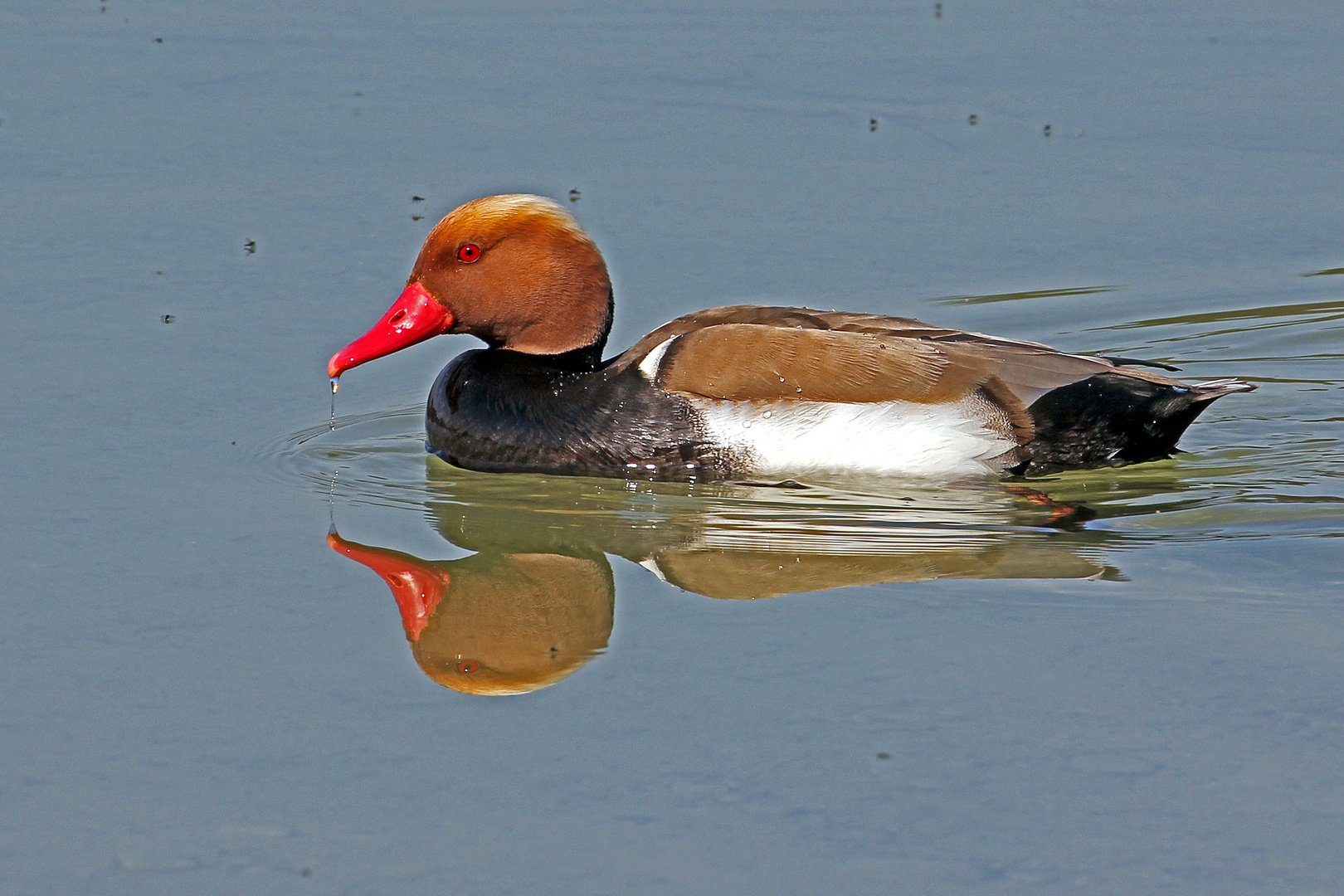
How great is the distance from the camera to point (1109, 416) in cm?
661

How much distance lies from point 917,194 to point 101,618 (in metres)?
5.31

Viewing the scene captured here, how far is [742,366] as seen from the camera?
21.5ft

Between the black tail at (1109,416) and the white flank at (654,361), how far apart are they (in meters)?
1.38

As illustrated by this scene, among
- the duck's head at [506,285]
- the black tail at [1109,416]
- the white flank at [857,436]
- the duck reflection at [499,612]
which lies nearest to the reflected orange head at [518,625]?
the duck reflection at [499,612]

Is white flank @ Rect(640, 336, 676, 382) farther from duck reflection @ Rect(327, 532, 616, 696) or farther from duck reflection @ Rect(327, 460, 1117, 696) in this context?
duck reflection @ Rect(327, 532, 616, 696)

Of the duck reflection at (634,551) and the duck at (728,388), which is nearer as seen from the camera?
the duck reflection at (634,551)

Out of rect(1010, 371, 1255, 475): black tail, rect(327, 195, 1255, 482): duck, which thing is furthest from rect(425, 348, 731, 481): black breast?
rect(1010, 371, 1255, 475): black tail

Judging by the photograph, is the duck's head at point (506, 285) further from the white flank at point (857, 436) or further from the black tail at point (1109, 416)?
the black tail at point (1109, 416)

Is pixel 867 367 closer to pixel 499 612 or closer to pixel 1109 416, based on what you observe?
pixel 1109 416

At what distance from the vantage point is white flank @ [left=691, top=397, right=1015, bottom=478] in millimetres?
6527

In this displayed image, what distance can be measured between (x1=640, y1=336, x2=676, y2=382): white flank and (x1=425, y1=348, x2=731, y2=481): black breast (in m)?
0.03

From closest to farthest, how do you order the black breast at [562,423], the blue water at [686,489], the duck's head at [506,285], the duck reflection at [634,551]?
the blue water at [686,489]
the duck reflection at [634,551]
the black breast at [562,423]
the duck's head at [506,285]

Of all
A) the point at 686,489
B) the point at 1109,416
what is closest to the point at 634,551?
the point at 686,489

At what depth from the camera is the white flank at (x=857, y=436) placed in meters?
6.53
